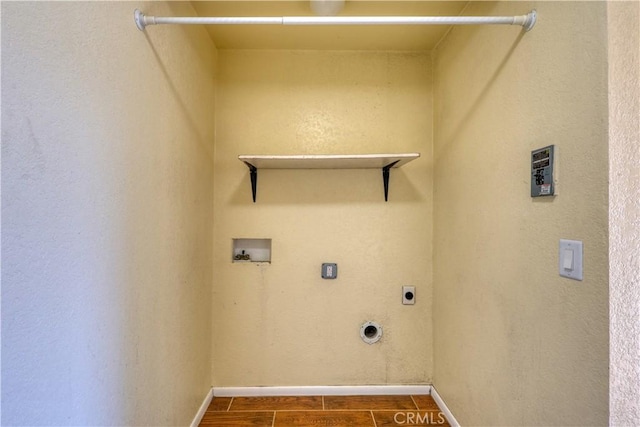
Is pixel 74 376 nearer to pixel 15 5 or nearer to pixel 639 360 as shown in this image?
pixel 15 5

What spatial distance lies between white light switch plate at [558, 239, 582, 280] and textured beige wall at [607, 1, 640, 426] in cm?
9

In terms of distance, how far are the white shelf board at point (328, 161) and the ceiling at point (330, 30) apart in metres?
0.77

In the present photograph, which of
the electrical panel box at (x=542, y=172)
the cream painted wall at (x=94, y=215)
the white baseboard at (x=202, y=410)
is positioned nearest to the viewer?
the cream painted wall at (x=94, y=215)

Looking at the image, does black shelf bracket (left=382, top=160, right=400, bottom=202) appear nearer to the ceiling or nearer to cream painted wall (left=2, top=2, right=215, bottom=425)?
the ceiling

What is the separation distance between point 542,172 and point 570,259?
0.31 m

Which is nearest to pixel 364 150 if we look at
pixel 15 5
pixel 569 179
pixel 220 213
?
pixel 220 213

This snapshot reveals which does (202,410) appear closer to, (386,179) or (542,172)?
(386,179)

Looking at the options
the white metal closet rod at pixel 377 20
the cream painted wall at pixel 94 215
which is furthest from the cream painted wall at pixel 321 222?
the white metal closet rod at pixel 377 20

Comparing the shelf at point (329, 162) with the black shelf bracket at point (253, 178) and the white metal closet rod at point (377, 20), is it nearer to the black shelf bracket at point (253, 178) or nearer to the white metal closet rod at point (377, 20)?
the black shelf bracket at point (253, 178)

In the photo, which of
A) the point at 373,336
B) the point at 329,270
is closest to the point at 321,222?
the point at 329,270

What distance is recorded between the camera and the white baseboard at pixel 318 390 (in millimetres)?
→ 1984

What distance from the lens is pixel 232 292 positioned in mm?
2008

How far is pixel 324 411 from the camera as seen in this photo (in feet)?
6.04

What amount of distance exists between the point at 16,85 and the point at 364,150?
5.62 ft
